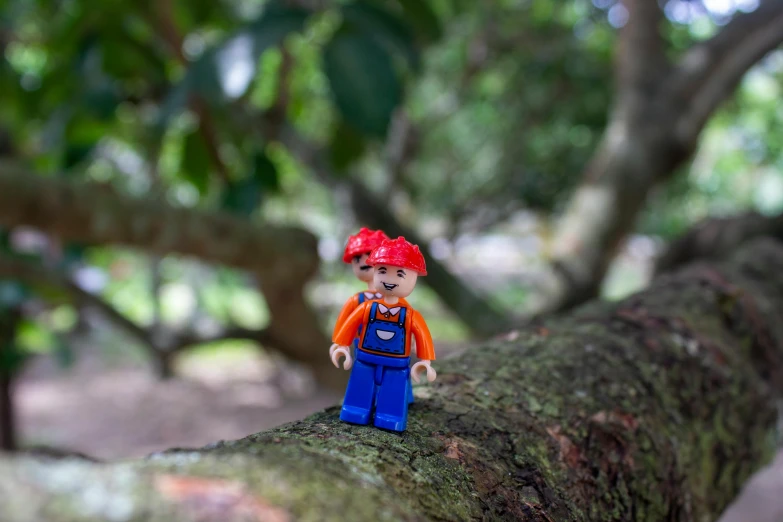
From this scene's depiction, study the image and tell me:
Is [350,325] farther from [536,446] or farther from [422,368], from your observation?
[536,446]

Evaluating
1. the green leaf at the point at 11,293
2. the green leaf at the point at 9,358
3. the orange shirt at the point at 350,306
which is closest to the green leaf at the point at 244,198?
the green leaf at the point at 11,293

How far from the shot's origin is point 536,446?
0.72 meters

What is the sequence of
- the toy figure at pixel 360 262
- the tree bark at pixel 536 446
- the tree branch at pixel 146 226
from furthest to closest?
the tree branch at pixel 146 226, the toy figure at pixel 360 262, the tree bark at pixel 536 446

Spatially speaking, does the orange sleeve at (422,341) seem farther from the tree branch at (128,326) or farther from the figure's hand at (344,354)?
the tree branch at (128,326)

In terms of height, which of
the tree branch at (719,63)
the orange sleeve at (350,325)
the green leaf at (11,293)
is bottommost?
the orange sleeve at (350,325)

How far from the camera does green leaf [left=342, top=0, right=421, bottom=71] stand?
151 centimetres

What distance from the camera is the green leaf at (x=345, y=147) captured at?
6.96 ft

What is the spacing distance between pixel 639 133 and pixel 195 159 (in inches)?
73.8

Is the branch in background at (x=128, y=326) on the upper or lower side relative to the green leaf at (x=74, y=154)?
lower

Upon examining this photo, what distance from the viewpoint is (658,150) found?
2656 mm

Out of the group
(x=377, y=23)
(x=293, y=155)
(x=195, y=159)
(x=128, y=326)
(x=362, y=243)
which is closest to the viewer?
(x=362, y=243)

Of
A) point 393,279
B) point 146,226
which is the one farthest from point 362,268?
point 146,226

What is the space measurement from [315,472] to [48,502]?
Result: 7.5 inches

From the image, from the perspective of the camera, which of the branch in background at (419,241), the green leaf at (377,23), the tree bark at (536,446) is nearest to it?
the tree bark at (536,446)
